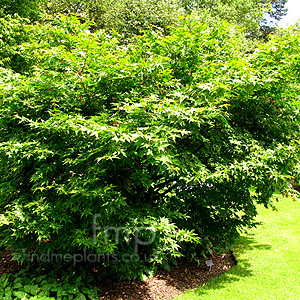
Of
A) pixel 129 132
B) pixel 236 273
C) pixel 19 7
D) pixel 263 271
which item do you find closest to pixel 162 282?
pixel 236 273

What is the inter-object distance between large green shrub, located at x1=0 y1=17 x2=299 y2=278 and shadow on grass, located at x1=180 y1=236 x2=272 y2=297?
968 mm

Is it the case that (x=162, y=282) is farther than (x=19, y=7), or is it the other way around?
(x=19, y=7)

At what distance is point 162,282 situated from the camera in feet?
15.3

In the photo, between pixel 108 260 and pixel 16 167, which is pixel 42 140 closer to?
pixel 16 167

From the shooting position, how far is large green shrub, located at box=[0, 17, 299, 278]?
11.1 feet

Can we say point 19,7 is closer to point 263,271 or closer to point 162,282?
point 162,282

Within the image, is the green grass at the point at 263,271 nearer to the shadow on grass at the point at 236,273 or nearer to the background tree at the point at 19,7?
the shadow on grass at the point at 236,273

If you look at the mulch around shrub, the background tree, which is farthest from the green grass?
the background tree

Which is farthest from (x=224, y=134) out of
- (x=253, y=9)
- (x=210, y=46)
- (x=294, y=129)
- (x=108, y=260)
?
(x=253, y=9)

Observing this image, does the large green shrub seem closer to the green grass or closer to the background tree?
the green grass

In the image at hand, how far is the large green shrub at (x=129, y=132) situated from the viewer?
3.38m

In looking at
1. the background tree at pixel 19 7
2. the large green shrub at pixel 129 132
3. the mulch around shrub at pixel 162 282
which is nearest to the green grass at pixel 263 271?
the mulch around shrub at pixel 162 282

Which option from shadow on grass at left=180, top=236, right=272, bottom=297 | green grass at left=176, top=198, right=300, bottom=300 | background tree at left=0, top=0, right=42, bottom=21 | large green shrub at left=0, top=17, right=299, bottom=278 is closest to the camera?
large green shrub at left=0, top=17, right=299, bottom=278

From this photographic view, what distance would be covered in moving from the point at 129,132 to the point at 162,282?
116 inches
